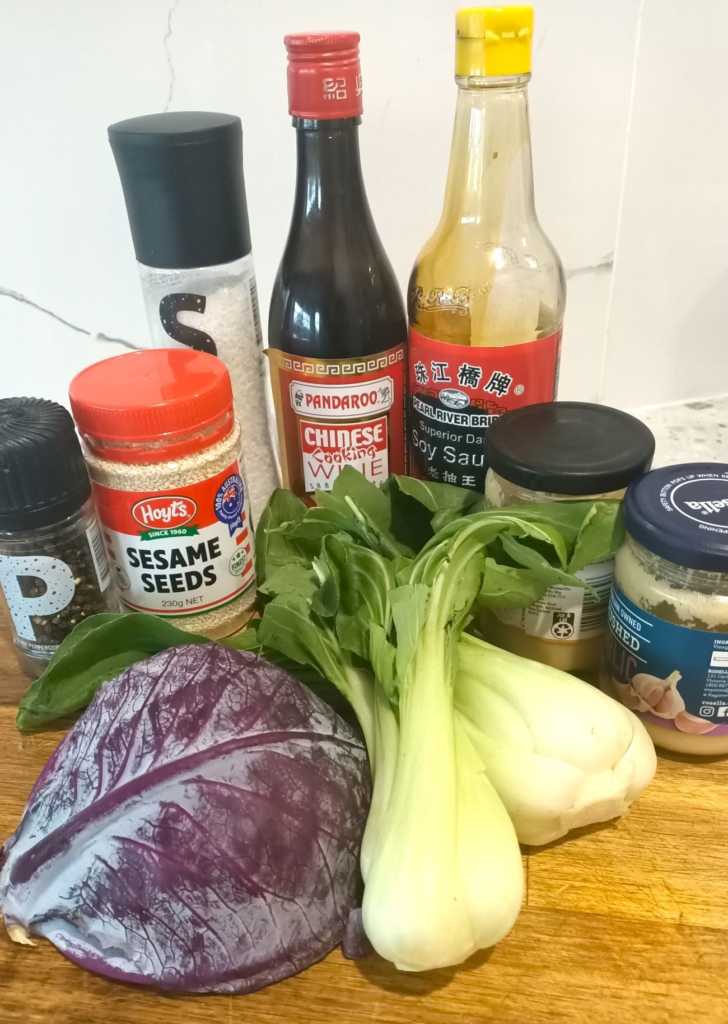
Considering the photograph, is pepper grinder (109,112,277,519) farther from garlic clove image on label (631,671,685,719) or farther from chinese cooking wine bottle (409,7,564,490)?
garlic clove image on label (631,671,685,719)

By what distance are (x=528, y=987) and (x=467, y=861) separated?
9cm

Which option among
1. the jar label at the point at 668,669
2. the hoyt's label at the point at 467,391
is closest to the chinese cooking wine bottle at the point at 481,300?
the hoyt's label at the point at 467,391

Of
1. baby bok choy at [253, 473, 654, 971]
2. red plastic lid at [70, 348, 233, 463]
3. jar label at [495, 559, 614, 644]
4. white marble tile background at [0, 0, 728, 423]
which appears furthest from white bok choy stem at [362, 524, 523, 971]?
white marble tile background at [0, 0, 728, 423]

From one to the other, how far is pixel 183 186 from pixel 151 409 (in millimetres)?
219

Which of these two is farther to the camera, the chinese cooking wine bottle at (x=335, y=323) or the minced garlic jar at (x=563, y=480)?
the chinese cooking wine bottle at (x=335, y=323)

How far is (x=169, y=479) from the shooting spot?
0.69m

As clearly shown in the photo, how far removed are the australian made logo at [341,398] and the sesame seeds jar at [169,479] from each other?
84 mm

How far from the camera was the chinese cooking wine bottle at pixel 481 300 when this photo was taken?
2.50 feet

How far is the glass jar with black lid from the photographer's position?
654 millimetres

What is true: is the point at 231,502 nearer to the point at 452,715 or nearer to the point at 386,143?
the point at 452,715

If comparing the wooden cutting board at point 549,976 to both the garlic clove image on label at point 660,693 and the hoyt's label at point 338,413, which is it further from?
the hoyt's label at point 338,413

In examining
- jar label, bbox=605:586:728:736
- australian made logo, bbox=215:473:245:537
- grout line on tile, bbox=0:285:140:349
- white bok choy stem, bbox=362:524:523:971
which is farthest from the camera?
grout line on tile, bbox=0:285:140:349

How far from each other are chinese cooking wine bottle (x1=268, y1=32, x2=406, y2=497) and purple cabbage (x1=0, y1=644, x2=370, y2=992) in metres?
0.31

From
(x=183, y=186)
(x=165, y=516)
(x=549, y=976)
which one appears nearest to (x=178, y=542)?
(x=165, y=516)
